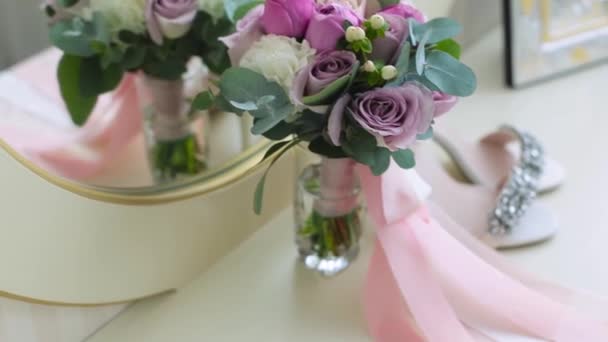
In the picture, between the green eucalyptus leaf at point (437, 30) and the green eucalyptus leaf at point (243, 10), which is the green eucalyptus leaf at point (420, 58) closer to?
the green eucalyptus leaf at point (437, 30)

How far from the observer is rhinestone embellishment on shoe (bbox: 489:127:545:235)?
75 centimetres

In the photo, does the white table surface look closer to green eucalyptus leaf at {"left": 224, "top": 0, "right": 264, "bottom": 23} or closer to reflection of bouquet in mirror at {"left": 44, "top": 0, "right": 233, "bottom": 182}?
reflection of bouquet in mirror at {"left": 44, "top": 0, "right": 233, "bottom": 182}

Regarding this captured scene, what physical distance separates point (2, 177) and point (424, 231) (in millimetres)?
327

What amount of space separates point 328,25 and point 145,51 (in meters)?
0.20

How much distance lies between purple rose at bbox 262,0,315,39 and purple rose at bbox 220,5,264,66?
0.02 metres

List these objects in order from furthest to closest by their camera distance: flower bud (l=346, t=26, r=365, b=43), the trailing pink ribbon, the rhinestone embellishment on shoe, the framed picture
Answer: the framed picture → the rhinestone embellishment on shoe → the trailing pink ribbon → flower bud (l=346, t=26, r=365, b=43)

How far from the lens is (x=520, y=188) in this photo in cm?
76

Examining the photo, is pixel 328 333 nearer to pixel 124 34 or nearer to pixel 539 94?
pixel 124 34

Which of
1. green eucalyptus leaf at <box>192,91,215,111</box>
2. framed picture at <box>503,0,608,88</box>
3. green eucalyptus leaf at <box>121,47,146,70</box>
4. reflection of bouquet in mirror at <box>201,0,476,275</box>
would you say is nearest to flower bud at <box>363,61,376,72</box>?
reflection of bouquet in mirror at <box>201,0,476,275</box>

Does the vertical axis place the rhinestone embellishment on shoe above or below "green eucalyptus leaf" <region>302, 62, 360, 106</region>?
below

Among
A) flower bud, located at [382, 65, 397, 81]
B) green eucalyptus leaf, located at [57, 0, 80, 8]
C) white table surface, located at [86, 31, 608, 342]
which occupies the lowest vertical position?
white table surface, located at [86, 31, 608, 342]

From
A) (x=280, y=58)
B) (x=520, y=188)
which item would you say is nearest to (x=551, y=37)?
(x=520, y=188)

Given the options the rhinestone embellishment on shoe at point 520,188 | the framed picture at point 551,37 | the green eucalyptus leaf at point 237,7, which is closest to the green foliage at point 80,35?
the green eucalyptus leaf at point 237,7

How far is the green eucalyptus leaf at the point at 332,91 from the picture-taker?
540mm
